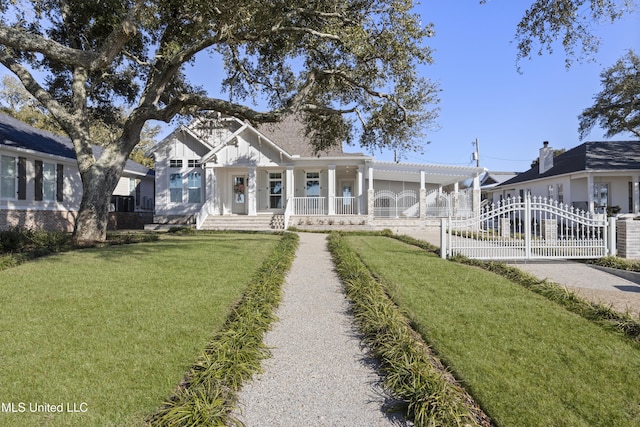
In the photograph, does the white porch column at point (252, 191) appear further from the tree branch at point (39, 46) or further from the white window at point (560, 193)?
the white window at point (560, 193)

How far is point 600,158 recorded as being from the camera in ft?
72.7

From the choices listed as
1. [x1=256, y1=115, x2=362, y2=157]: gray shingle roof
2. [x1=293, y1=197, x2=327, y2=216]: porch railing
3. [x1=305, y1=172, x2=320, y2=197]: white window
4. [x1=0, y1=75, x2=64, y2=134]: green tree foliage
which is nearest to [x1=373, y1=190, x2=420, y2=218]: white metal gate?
[x1=293, y1=197, x2=327, y2=216]: porch railing

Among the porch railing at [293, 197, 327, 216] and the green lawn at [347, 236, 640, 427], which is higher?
the porch railing at [293, 197, 327, 216]

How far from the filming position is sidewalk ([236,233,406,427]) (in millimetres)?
2930

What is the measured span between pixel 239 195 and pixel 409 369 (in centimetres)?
2023

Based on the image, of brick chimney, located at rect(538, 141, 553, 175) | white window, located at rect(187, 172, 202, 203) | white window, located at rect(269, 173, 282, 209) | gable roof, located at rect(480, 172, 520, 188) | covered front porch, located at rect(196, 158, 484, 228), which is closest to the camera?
covered front porch, located at rect(196, 158, 484, 228)

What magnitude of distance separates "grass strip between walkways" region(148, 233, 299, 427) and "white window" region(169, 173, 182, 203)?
17648 mm

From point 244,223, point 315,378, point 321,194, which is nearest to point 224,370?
point 315,378

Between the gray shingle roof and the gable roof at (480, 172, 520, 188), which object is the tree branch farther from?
the gable roof at (480, 172, 520, 188)

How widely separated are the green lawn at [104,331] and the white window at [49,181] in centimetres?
1071

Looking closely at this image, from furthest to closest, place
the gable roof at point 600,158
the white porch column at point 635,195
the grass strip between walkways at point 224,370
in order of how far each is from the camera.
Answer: the gable roof at point 600,158, the white porch column at point 635,195, the grass strip between walkways at point 224,370
